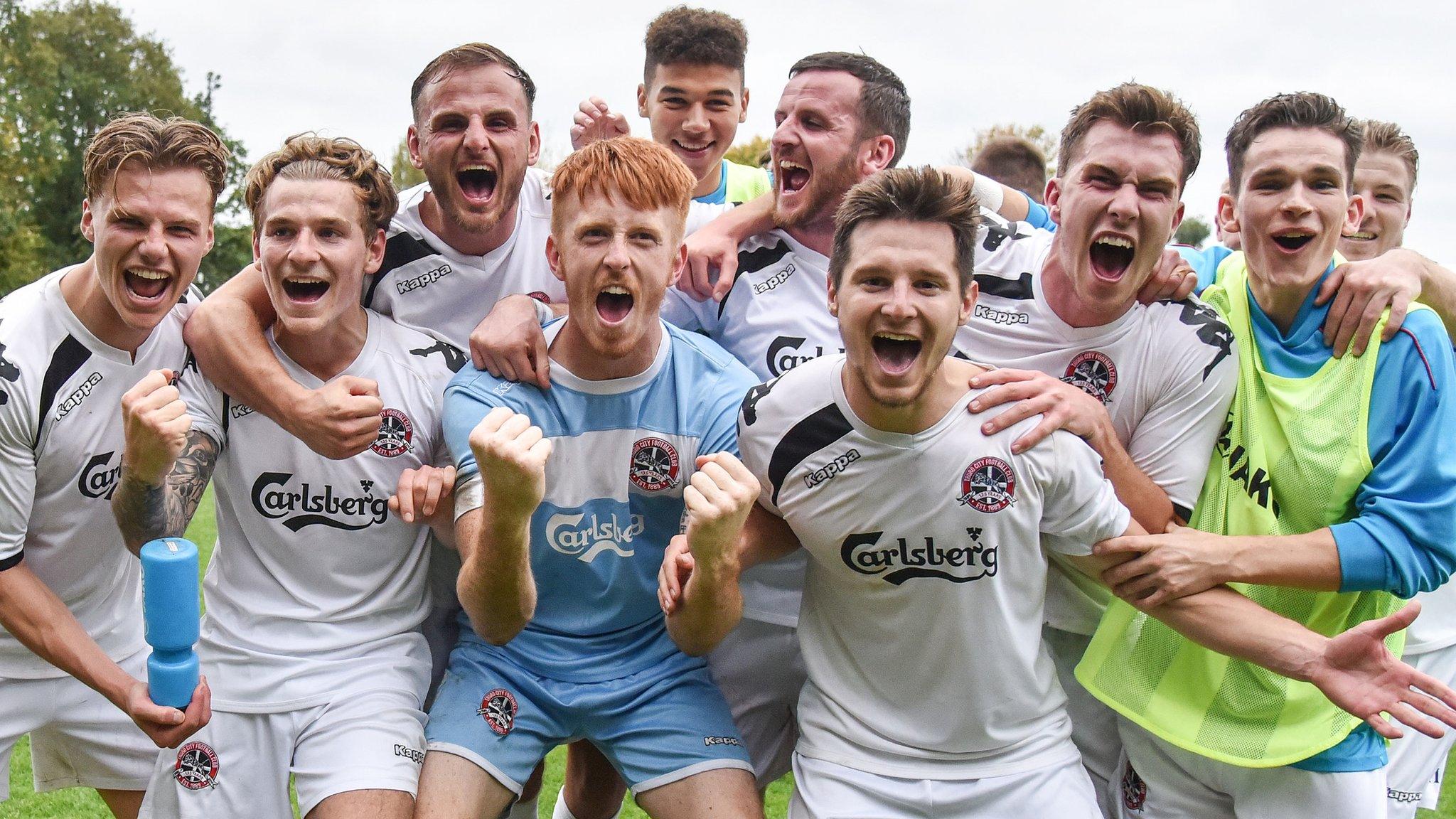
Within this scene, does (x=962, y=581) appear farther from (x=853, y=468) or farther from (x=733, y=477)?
(x=733, y=477)

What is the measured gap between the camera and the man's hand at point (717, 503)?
10.3 ft

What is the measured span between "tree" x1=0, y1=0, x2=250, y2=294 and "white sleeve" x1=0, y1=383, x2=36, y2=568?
27.0 m

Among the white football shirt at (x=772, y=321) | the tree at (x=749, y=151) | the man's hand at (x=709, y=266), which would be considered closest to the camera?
the white football shirt at (x=772, y=321)

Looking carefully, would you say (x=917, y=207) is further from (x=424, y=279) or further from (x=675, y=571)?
(x=424, y=279)

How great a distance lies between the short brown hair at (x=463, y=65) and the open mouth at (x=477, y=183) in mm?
359

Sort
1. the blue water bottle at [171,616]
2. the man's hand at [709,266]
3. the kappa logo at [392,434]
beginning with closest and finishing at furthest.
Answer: the blue water bottle at [171,616]
the kappa logo at [392,434]
the man's hand at [709,266]

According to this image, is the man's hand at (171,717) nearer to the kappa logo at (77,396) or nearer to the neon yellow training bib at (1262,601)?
the kappa logo at (77,396)

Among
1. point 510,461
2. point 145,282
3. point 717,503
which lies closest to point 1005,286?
point 717,503

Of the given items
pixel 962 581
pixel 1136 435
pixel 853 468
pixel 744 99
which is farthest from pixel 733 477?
pixel 744 99

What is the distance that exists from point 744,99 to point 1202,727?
373 centimetres

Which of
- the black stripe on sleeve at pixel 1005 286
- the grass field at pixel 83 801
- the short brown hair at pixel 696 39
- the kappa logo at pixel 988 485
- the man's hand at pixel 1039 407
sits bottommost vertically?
the grass field at pixel 83 801

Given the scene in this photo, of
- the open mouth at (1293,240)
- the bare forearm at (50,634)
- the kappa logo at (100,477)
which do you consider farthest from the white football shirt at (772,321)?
the bare forearm at (50,634)

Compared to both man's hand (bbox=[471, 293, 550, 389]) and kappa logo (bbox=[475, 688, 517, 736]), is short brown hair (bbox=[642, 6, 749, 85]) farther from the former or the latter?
kappa logo (bbox=[475, 688, 517, 736])

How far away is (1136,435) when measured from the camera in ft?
13.0
